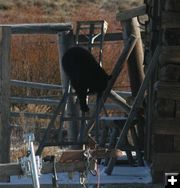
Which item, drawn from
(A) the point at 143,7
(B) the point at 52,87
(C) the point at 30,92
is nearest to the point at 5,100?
(A) the point at 143,7

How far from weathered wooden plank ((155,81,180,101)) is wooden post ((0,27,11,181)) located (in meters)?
1.53

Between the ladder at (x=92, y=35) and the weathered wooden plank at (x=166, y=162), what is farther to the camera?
the ladder at (x=92, y=35)

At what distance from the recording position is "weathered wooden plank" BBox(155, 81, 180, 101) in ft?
23.4

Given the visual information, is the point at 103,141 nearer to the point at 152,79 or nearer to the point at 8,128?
the point at 152,79

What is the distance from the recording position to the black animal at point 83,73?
8.32m

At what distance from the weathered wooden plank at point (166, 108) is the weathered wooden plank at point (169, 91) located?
0.15 feet

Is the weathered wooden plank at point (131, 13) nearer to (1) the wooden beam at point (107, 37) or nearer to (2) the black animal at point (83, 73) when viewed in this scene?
(1) the wooden beam at point (107, 37)

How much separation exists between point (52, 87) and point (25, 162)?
24.7 ft

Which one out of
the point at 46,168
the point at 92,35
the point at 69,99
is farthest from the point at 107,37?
the point at 46,168

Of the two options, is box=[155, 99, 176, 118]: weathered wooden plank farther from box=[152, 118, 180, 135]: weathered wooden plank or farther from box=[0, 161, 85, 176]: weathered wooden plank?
box=[0, 161, 85, 176]: weathered wooden plank

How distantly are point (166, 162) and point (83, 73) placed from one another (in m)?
1.70

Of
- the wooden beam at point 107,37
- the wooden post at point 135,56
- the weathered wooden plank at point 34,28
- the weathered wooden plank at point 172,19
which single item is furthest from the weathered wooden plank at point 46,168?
the wooden beam at point 107,37

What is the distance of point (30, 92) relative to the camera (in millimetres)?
14383

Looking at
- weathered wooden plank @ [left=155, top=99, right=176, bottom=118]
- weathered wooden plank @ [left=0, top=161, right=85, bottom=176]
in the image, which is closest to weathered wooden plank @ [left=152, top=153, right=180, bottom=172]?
weathered wooden plank @ [left=155, top=99, right=176, bottom=118]
